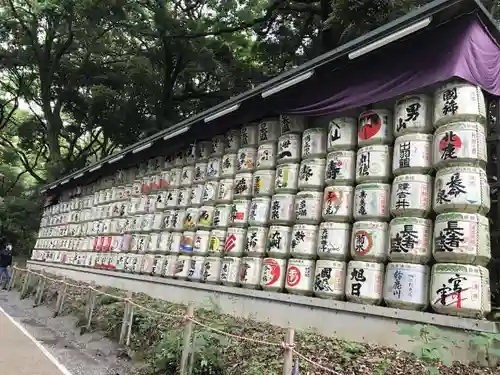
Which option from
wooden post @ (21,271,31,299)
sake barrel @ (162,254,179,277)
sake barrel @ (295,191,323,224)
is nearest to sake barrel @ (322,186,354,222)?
sake barrel @ (295,191,323,224)

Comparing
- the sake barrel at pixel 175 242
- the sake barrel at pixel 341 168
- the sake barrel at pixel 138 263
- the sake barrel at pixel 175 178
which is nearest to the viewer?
the sake barrel at pixel 341 168

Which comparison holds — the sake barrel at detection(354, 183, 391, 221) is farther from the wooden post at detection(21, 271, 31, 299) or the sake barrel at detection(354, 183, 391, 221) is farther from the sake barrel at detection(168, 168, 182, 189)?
the wooden post at detection(21, 271, 31, 299)

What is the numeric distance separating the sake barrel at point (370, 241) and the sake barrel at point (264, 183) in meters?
1.98

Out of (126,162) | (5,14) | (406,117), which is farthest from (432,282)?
(5,14)

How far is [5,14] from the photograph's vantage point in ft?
64.8

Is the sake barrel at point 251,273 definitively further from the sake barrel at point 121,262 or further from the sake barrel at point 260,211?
the sake barrel at point 121,262

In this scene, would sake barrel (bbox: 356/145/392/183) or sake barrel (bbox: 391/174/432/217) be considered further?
sake barrel (bbox: 356/145/392/183)

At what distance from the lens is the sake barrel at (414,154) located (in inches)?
214

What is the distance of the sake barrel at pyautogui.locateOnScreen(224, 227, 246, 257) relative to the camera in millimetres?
7655

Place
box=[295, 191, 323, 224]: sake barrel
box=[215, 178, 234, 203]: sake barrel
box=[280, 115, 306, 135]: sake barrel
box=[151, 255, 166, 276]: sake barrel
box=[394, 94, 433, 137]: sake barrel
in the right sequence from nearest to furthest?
box=[394, 94, 433, 137]: sake barrel
box=[295, 191, 323, 224]: sake barrel
box=[280, 115, 306, 135]: sake barrel
box=[215, 178, 234, 203]: sake barrel
box=[151, 255, 166, 276]: sake barrel

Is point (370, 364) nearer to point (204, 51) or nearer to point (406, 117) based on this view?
point (406, 117)

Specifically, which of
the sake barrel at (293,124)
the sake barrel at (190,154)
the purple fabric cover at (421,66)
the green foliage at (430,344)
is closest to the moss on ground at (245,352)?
the green foliage at (430,344)

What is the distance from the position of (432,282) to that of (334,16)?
8970 millimetres

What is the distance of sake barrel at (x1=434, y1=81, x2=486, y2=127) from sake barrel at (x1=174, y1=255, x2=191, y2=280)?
542cm
